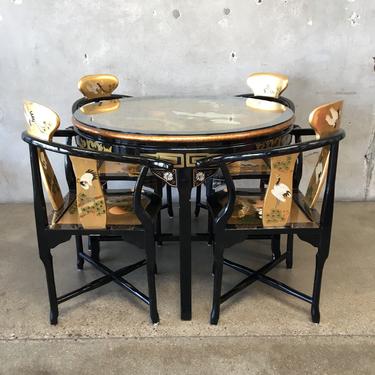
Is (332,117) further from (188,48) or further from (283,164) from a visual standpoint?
(188,48)

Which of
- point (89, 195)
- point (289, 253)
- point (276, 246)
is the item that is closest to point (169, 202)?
point (276, 246)

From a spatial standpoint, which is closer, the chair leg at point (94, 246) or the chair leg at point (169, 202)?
the chair leg at point (94, 246)

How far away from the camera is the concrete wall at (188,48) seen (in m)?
2.82

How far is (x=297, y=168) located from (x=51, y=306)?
1.40m

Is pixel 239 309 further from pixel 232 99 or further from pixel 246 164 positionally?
pixel 232 99

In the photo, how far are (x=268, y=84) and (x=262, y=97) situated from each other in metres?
0.09

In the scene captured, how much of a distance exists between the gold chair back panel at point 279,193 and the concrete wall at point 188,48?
146 cm

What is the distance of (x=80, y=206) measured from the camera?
1.74 m

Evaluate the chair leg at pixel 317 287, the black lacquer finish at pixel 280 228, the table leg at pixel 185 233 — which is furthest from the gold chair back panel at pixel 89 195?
the chair leg at pixel 317 287

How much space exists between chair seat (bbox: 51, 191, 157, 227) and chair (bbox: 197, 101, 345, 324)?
319 mm

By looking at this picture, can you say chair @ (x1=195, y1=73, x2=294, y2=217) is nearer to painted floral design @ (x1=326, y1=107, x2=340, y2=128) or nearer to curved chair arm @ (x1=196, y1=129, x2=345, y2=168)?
painted floral design @ (x1=326, y1=107, x2=340, y2=128)

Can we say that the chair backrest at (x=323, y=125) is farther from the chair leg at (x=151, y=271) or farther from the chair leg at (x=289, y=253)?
the chair leg at (x=151, y=271)

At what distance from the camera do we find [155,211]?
1936mm

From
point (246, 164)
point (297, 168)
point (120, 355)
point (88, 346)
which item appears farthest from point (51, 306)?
point (297, 168)
